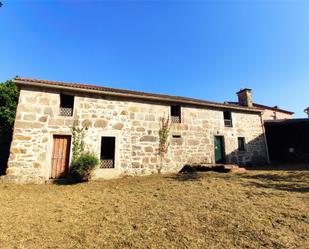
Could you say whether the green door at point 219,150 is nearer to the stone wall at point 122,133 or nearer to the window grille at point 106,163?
the stone wall at point 122,133

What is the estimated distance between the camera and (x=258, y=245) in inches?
128

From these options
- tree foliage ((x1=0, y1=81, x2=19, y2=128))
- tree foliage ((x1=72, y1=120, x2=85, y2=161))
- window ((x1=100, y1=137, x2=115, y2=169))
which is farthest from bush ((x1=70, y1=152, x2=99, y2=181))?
tree foliage ((x1=0, y1=81, x2=19, y2=128))

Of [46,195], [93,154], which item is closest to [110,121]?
[93,154]

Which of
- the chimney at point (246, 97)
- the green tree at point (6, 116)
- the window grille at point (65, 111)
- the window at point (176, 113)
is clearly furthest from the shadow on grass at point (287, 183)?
the green tree at point (6, 116)

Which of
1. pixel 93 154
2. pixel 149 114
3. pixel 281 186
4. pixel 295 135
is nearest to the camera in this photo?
pixel 281 186

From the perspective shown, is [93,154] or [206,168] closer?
[93,154]

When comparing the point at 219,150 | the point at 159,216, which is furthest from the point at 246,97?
the point at 159,216

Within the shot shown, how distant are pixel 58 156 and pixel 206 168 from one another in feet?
24.9

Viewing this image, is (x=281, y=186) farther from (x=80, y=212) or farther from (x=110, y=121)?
(x=110, y=121)

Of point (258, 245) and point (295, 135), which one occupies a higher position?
point (295, 135)

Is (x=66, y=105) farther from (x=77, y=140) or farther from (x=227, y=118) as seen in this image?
(x=227, y=118)

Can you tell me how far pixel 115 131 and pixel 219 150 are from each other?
24.1 ft

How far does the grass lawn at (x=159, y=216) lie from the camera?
345cm

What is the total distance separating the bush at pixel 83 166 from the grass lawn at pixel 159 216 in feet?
3.58
